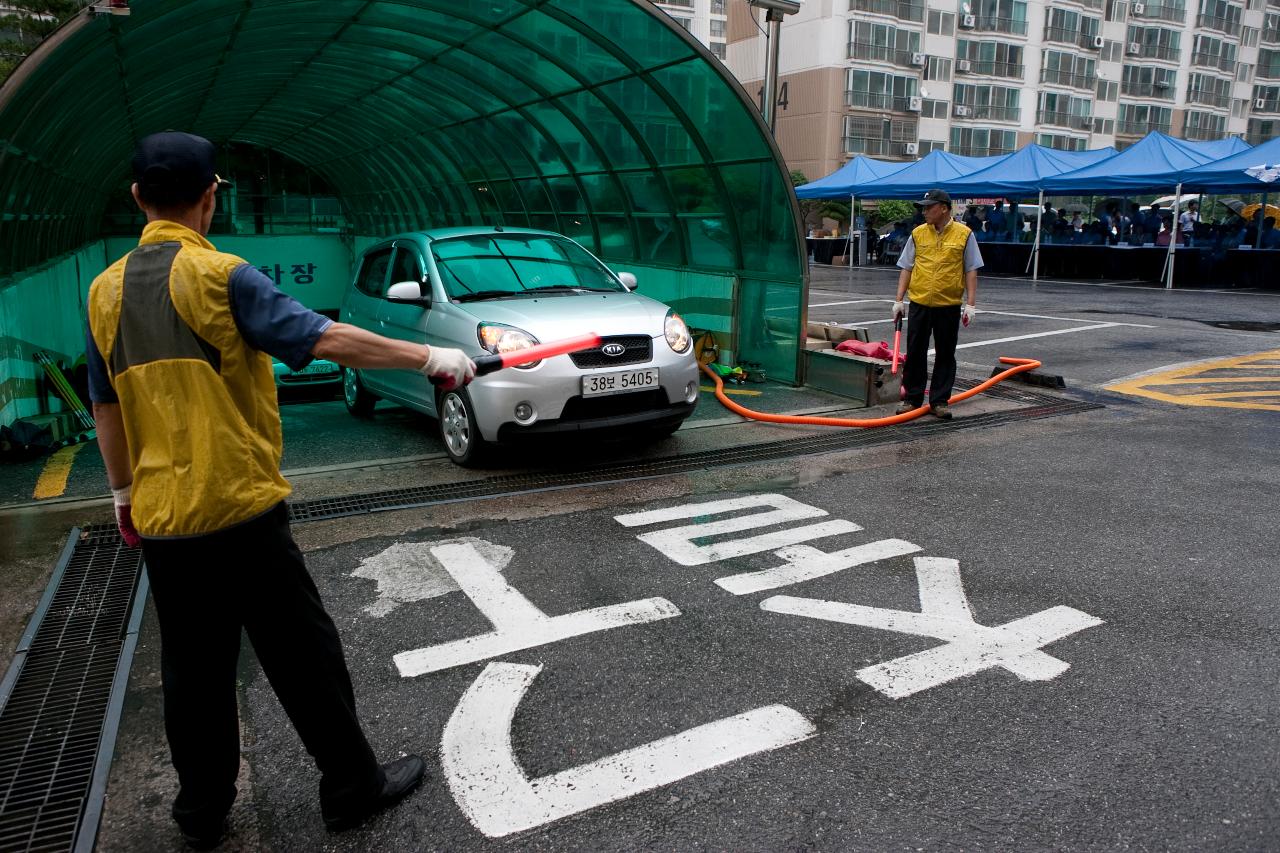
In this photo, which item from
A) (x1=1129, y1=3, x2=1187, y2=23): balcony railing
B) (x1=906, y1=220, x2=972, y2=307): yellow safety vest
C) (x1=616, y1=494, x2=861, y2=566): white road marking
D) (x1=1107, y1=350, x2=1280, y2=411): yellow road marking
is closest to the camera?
(x1=616, y1=494, x2=861, y2=566): white road marking

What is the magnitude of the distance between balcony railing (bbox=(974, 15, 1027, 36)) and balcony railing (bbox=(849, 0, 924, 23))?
4.86 m

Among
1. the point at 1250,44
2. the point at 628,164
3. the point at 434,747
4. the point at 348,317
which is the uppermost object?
the point at 1250,44

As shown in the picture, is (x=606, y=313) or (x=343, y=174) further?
(x=343, y=174)

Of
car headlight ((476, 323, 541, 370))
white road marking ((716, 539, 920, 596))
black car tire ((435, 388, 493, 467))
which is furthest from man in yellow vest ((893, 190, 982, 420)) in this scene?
black car tire ((435, 388, 493, 467))

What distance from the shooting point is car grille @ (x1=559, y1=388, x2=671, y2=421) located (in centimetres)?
626

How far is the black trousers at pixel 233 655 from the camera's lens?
2.48 meters

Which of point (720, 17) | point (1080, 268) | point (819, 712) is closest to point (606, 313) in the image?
point (819, 712)

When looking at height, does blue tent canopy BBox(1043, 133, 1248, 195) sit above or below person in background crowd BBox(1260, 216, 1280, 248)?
above

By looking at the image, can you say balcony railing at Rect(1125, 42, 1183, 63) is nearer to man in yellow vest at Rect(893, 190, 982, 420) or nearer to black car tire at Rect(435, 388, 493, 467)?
man in yellow vest at Rect(893, 190, 982, 420)

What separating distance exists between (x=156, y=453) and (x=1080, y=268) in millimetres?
28526

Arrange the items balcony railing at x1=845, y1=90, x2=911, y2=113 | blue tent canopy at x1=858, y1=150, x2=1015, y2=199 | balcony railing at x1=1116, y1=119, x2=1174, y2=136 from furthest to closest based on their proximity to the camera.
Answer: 1. balcony railing at x1=1116, y1=119, x2=1174, y2=136
2. balcony railing at x1=845, y1=90, x2=911, y2=113
3. blue tent canopy at x1=858, y1=150, x2=1015, y2=199

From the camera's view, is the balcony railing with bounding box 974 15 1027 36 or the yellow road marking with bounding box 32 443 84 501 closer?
the yellow road marking with bounding box 32 443 84 501

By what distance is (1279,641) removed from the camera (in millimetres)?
3920

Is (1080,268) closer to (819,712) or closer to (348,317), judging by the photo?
(348,317)
